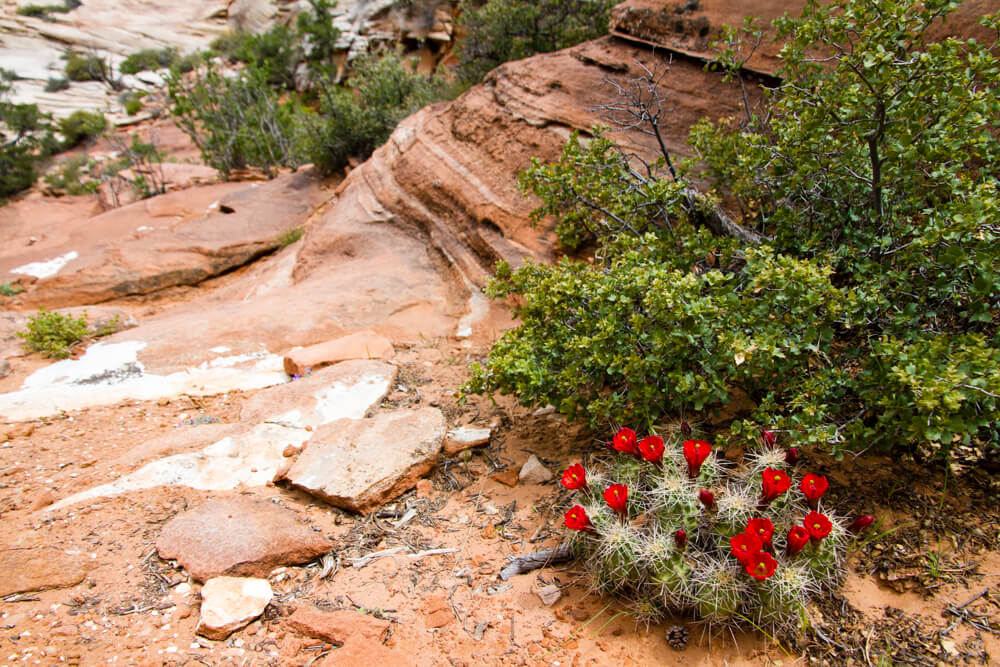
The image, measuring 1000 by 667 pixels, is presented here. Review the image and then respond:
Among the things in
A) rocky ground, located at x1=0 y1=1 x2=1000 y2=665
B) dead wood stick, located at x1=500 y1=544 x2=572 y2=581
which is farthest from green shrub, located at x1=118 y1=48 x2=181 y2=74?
dead wood stick, located at x1=500 y1=544 x2=572 y2=581

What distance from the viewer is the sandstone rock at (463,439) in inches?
135

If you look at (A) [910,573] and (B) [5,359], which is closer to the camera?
(A) [910,573]

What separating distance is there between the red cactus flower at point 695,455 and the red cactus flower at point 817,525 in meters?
0.38

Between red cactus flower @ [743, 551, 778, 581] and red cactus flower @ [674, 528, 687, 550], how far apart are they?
0.21 m

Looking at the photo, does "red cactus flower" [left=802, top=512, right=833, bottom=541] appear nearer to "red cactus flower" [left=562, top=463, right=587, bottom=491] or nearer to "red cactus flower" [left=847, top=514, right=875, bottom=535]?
"red cactus flower" [left=847, top=514, right=875, bottom=535]

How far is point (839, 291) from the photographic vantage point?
2.33m

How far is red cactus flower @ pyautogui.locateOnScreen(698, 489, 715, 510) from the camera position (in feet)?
6.76

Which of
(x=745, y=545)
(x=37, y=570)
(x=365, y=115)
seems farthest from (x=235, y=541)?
(x=365, y=115)

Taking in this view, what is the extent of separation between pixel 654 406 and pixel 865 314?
947mm

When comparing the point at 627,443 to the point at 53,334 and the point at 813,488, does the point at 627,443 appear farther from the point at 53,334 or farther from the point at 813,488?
the point at 53,334

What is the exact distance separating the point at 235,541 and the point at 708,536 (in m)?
1.96

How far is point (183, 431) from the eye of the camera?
3631 millimetres

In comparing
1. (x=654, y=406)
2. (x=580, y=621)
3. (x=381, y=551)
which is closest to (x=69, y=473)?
(x=381, y=551)

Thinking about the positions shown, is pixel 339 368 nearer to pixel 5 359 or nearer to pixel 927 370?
pixel 5 359
